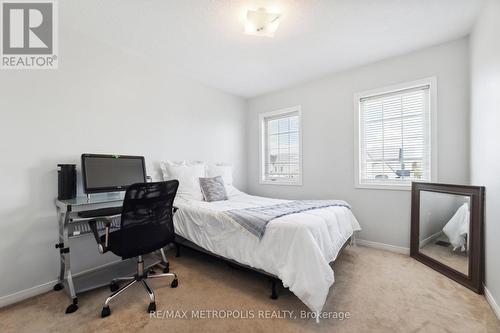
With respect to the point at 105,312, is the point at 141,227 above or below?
above

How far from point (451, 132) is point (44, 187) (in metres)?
4.47

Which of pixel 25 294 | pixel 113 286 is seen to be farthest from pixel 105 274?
pixel 25 294

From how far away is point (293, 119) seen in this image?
4.04 meters

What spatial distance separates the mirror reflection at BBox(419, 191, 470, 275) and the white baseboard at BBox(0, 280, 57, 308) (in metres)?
4.03

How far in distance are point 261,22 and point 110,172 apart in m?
2.21

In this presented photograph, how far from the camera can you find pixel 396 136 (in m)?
3.01

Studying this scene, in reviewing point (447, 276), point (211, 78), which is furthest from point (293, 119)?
point (447, 276)

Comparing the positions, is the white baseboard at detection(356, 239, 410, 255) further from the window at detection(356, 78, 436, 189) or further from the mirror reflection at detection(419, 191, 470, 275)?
the window at detection(356, 78, 436, 189)

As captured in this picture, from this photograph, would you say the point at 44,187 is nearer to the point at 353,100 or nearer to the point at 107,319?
the point at 107,319

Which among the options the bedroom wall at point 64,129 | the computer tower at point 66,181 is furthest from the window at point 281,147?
the computer tower at point 66,181

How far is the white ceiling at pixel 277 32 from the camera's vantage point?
2.00 m

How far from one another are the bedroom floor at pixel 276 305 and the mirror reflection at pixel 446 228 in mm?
230

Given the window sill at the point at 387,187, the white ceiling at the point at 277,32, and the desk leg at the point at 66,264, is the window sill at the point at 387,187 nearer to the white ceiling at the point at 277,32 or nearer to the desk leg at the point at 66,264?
the white ceiling at the point at 277,32

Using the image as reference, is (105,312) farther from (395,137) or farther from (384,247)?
(395,137)
